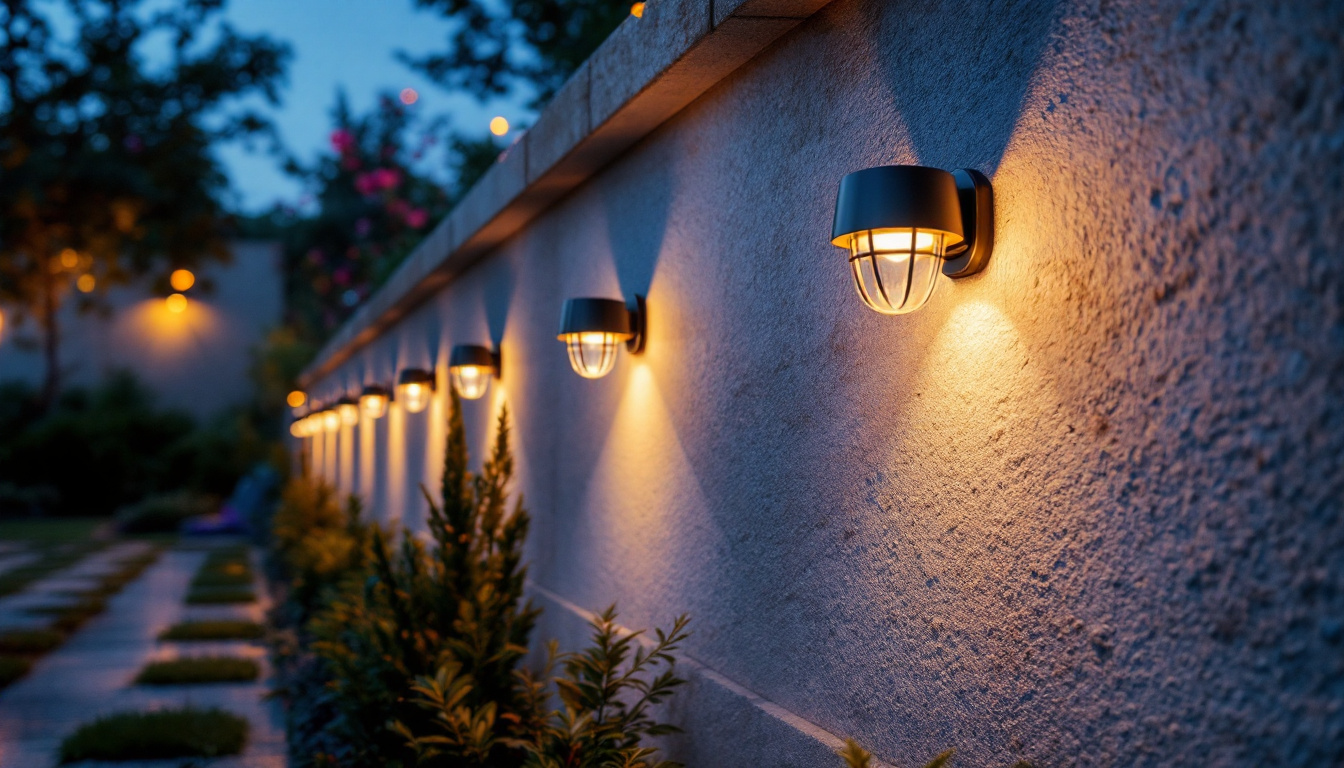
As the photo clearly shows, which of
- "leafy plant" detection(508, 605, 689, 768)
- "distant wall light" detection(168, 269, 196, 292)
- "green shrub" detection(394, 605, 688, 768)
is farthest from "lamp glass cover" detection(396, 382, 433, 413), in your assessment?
"distant wall light" detection(168, 269, 196, 292)

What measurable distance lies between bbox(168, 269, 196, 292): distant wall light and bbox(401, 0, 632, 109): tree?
599 inches

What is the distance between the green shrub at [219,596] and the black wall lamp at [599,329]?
331 inches

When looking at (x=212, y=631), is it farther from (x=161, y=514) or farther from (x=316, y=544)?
(x=161, y=514)

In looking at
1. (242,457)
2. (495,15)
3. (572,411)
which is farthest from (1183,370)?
(242,457)

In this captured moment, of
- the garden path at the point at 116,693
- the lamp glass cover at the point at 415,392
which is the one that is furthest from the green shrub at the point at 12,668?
the lamp glass cover at the point at 415,392

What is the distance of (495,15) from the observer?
36.4ft

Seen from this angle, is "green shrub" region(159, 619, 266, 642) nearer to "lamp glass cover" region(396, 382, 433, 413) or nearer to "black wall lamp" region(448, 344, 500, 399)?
"lamp glass cover" region(396, 382, 433, 413)

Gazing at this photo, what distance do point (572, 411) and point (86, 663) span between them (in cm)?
512

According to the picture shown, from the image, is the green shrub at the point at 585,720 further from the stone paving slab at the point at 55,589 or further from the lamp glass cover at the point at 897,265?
the stone paving slab at the point at 55,589

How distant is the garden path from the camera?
5352 millimetres

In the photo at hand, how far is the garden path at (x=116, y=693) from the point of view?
5352mm

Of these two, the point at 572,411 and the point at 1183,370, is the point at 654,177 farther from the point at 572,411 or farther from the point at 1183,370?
the point at 1183,370

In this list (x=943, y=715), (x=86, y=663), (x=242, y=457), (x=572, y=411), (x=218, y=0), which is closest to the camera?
(x=943, y=715)

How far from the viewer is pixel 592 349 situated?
13.3ft
